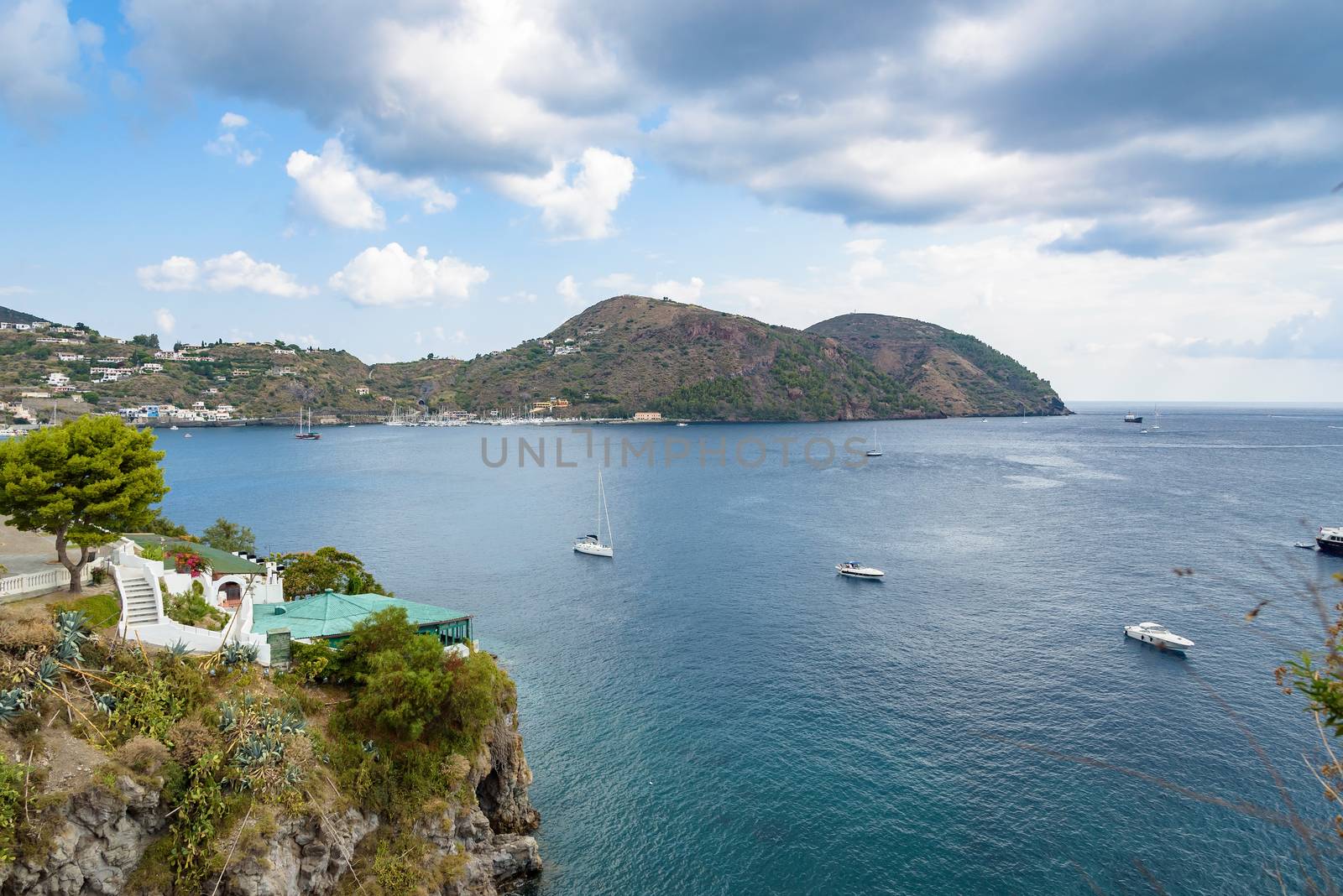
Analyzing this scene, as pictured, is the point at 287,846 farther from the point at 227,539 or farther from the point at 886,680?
the point at 227,539

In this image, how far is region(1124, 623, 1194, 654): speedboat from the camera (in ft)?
160

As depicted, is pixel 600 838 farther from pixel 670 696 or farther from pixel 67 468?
pixel 67 468

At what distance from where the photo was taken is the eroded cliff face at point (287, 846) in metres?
19.7

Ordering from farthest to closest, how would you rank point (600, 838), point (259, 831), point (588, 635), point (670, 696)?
point (588, 635)
point (670, 696)
point (600, 838)
point (259, 831)

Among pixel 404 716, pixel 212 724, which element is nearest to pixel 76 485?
pixel 212 724

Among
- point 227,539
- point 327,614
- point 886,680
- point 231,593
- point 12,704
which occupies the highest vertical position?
point 12,704

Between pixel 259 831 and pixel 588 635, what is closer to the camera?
pixel 259 831

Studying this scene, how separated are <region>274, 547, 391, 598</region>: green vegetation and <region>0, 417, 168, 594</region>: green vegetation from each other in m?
10.9

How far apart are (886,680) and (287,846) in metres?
33.9

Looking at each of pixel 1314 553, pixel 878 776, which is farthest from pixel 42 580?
pixel 1314 553

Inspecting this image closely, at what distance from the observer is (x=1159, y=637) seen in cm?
4891

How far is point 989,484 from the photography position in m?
123

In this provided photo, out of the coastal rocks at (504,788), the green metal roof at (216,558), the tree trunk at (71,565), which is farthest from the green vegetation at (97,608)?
the coastal rocks at (504,788)

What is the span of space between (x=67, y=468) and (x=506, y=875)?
22993mm
